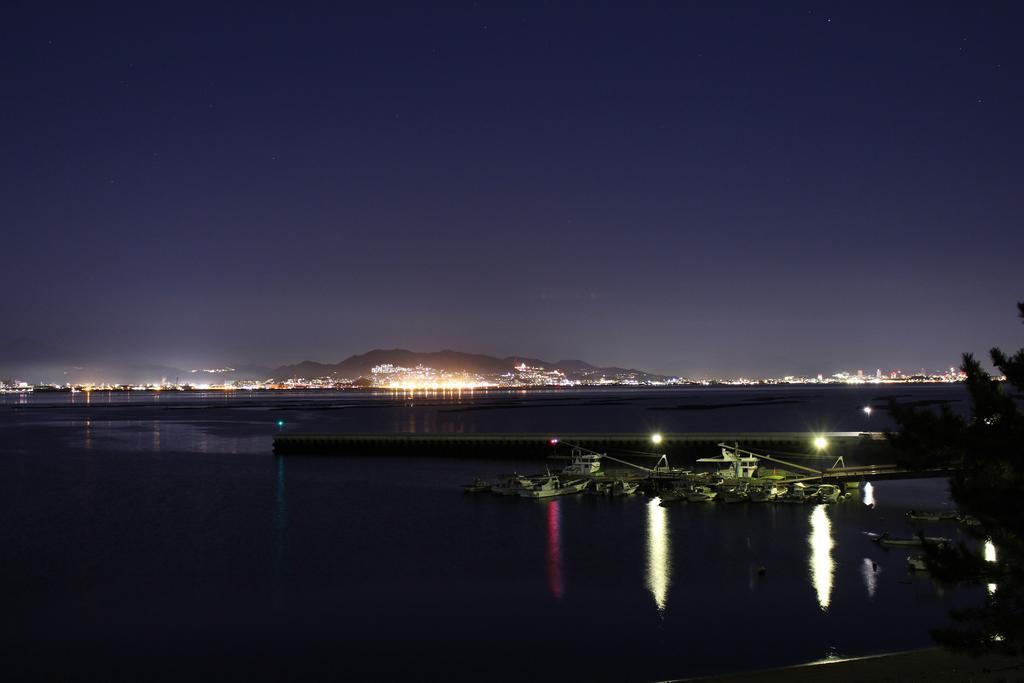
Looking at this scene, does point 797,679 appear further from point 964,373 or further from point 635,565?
point 635,565

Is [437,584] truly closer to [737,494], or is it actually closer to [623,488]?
[623,488]

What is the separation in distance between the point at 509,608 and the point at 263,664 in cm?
645

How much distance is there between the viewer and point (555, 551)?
27.2 m

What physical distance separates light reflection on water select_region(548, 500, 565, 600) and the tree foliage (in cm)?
1381

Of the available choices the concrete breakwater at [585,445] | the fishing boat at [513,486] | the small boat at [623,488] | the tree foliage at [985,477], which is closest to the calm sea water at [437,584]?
the fishing boat at [513,486]

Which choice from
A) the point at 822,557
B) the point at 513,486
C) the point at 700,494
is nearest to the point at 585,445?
the point at 513,486

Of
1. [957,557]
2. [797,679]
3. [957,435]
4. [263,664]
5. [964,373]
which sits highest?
[964,373]

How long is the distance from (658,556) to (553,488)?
1344 cm

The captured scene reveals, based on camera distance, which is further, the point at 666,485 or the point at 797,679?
the point at 666,485

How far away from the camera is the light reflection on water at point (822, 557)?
21.6 m

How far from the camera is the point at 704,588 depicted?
72.9 ft

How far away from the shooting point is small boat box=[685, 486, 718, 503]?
36219 mm

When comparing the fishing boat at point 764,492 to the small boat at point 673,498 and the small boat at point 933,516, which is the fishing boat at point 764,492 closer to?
the small boat at point 673,498

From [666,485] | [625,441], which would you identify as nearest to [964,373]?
[666,485]
